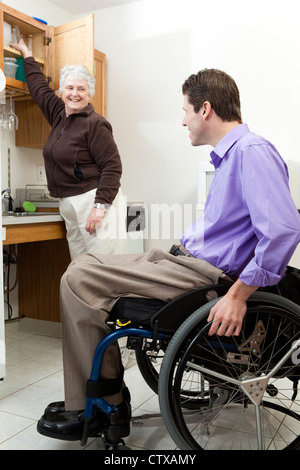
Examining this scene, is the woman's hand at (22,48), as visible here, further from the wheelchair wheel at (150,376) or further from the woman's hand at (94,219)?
the wheelchair wheel at (150,376)

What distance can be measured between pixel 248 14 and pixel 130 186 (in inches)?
54.4

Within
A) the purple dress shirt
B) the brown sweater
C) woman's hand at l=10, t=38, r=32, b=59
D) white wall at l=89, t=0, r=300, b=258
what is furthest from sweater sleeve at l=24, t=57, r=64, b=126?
the purple dress shirt

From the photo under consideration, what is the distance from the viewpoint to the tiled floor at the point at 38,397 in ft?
4.90

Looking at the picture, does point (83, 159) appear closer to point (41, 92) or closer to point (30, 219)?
point (30, 219)

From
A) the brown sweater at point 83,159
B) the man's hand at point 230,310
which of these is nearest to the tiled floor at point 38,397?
the man's hand at point 230,310

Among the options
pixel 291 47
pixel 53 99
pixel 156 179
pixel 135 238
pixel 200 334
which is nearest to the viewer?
pixel 200 334

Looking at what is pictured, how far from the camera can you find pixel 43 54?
8.54ft

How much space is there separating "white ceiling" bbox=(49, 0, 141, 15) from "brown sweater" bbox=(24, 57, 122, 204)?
4.54ft

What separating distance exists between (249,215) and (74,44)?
5.93ft

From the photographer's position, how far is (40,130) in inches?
108

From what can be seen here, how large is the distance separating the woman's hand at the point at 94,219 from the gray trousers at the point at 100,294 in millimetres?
889

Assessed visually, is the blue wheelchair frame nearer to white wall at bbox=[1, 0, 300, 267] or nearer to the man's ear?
the man's ear
